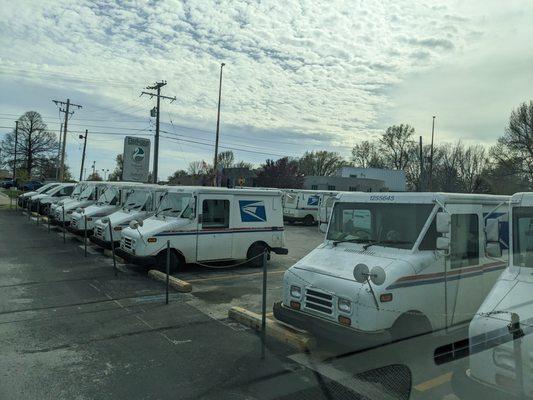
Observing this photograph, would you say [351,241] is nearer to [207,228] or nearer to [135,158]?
[207,228]

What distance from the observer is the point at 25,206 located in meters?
30.5

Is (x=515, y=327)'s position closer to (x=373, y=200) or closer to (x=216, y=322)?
(x=373, y=200)

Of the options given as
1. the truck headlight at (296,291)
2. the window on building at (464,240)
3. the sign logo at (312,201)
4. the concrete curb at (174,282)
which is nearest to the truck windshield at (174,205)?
the concrete curb at (174,282)

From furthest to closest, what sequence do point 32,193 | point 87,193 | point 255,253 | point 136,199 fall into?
point 32,193 → point 87,193 → point 136,199 → point 255,253

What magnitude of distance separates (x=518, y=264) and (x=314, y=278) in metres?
2.38

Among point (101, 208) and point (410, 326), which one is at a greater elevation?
point (101, 208)

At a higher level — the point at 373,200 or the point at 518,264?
the point at 373,200

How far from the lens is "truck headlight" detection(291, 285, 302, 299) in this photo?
6117 millimetres

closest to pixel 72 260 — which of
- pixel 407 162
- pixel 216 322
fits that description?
pixel 216 322

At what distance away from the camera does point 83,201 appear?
20328 mm

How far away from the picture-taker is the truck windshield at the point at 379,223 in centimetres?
612

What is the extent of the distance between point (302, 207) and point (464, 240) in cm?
2414

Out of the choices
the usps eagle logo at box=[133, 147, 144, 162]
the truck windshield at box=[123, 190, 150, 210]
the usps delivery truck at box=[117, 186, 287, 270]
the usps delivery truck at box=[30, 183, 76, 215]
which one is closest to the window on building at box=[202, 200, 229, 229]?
the usps delivery truck at box=[117, 186, 287, 270]

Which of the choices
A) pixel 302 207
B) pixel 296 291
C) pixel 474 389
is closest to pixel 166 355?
pixel 296 291
